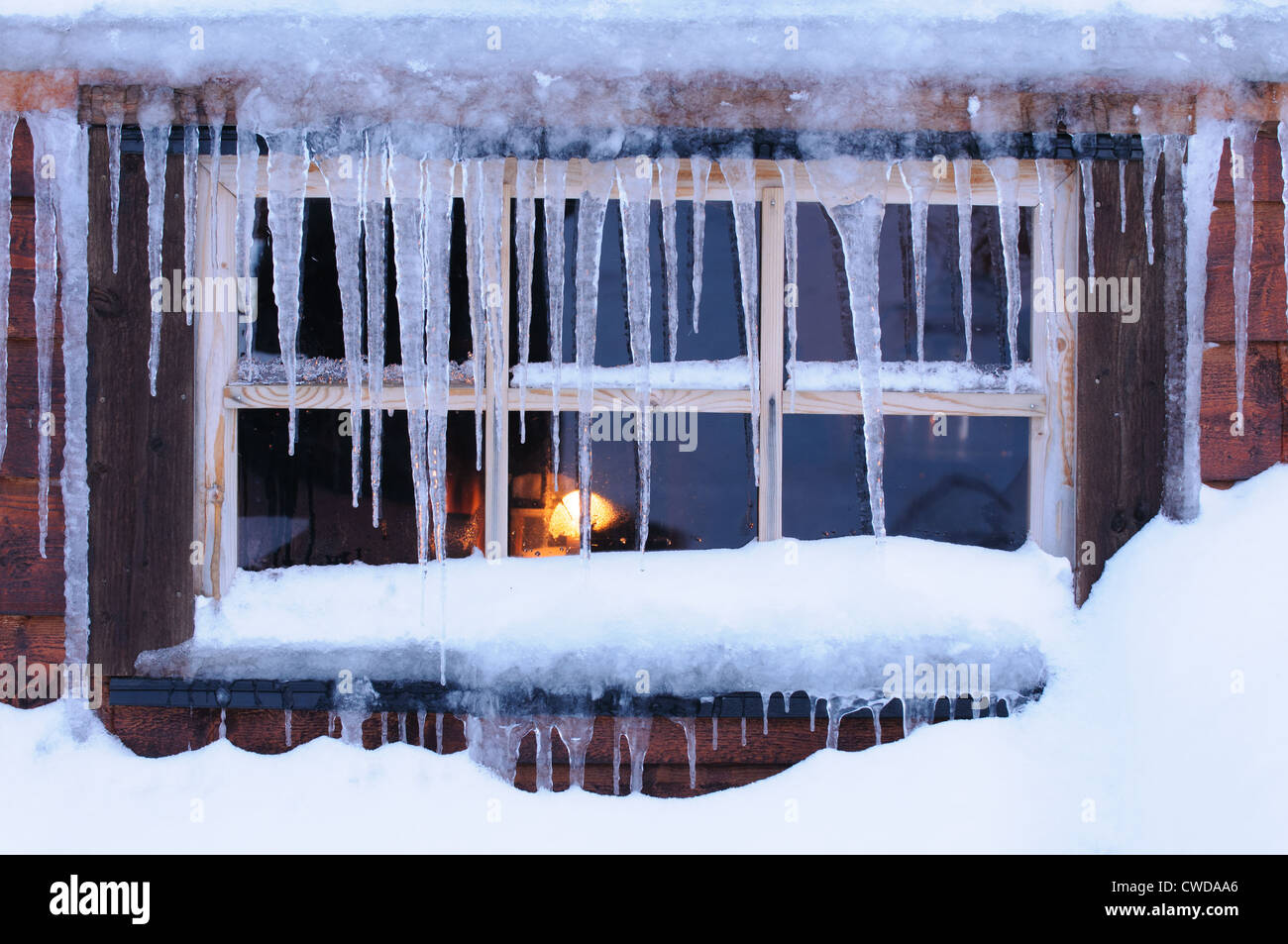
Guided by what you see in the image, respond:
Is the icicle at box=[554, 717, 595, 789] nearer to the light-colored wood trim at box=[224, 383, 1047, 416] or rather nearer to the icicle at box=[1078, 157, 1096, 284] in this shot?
the light-colored wood trim at box=[224, 383, 1047, 416]

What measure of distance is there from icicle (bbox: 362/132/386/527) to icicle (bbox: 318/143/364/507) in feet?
0.08

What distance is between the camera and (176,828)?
1762 millimetres

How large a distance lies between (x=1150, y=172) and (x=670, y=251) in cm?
121

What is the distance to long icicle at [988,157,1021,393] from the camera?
184 cm

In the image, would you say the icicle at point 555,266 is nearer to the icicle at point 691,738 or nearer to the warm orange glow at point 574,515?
the warm orange glow at point 574,515

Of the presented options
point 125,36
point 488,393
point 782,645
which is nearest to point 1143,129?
point 782,645

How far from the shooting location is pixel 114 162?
183cm

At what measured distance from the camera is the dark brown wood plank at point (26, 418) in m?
1.86

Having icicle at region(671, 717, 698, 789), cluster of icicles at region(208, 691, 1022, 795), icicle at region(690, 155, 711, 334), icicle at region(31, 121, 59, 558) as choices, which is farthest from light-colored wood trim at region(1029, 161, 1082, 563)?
icicle at region(31, 121, 59, 558)

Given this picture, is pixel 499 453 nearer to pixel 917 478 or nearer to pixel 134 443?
pixel 134 443
